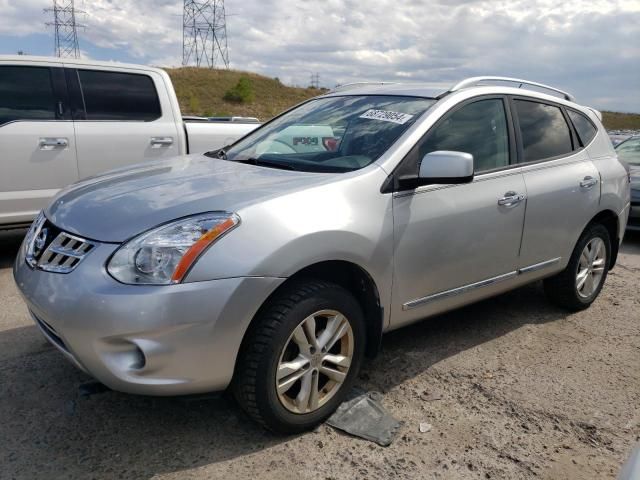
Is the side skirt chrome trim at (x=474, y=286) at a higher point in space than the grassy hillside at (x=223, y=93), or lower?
lower

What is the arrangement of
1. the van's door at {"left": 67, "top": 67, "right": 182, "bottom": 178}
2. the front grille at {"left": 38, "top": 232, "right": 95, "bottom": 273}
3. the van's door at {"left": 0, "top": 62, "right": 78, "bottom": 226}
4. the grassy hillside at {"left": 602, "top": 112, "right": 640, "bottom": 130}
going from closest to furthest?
1. the front grille at {"left": 38, "top": 232, "right": 95, "bottom": 273}
2. the van's door at {"left": 0, "top": 62, "right": 78, "bottom": 226}
3. the van's door at {"left": 67, "top": 67, "right": 182, "bottom": 178}
4. the grassy hillside at {"left": 602, "top": 112, "right": 640, "bottom": 130}

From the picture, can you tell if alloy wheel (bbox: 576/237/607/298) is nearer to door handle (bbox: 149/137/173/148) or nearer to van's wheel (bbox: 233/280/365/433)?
van's wheel (bbox: 233/280/365/433)

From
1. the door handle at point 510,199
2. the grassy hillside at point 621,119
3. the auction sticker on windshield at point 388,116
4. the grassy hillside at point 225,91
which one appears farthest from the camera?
the grassy hillside at point 621,119

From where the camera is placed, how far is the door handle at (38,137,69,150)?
523 centimetres

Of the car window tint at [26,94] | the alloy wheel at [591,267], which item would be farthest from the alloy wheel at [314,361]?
the car window tint at [26,94]

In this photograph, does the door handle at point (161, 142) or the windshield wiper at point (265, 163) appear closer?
the windshield wiper at point (265, 163)

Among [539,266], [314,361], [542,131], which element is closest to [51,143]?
[314,361]

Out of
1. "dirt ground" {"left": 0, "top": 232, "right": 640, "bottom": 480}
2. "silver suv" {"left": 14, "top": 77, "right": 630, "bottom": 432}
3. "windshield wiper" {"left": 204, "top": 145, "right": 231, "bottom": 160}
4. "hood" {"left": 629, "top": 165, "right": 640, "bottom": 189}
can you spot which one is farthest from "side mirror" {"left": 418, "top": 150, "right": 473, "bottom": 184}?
"hood" {"left": 629, "top": 165, "right": 640, "bottom": 189}

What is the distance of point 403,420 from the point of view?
2.92m

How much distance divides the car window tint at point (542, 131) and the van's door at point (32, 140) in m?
4.00

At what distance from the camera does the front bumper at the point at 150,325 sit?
7.31ft

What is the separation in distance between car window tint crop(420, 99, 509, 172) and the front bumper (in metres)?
1.45

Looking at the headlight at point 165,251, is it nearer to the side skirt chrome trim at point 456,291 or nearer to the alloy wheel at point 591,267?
the side skirt chrome trim at point 456,291

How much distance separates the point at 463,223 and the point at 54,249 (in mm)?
2108
